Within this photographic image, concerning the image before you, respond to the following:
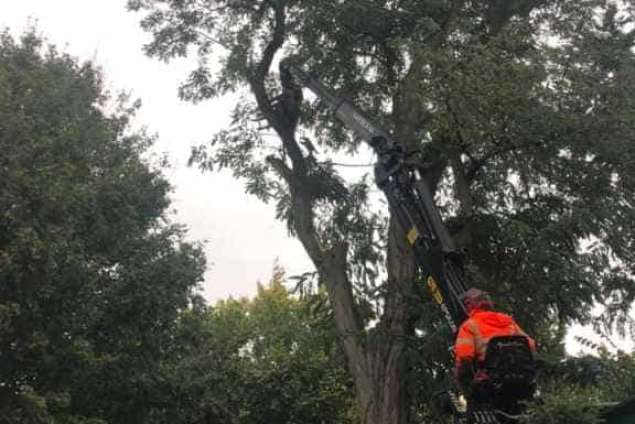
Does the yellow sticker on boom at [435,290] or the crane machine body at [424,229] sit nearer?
the crane machine body at [424,229]

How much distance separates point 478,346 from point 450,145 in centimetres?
520

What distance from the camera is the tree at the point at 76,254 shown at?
11.1m

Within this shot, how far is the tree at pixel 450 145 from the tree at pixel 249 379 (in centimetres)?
177

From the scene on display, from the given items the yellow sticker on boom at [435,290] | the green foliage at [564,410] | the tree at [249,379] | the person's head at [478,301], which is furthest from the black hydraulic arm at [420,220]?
the tree at [249,379]

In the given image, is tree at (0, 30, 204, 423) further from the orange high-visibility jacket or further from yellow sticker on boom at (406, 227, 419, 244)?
the orange high-visibility jacket

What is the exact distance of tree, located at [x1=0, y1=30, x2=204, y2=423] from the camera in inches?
436

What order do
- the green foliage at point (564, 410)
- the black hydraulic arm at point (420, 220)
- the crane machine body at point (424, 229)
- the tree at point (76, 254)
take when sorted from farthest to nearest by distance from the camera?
the tree at point (76, 254), the black hydraulic arm at point (420, 220), the crane machine body at point (424, 229), the green foliage at point (564, 410)

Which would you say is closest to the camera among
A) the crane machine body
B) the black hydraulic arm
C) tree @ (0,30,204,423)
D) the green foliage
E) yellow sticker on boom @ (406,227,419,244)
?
the green foliage


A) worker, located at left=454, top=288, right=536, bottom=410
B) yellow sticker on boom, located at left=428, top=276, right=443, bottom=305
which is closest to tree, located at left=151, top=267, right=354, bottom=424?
Result: yellow sticker on boom, located at left=428, top=276, right=443, bottom=305

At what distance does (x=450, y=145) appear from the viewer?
11211 millimetres

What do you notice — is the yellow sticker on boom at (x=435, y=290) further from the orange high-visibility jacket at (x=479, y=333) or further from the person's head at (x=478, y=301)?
the orange high-visibility jacket at (x=479, y=333)

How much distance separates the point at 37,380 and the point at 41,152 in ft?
12.4

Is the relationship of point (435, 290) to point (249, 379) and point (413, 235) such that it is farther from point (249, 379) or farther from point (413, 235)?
point (249, 379)

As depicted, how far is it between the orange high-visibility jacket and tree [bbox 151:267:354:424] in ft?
19.9
